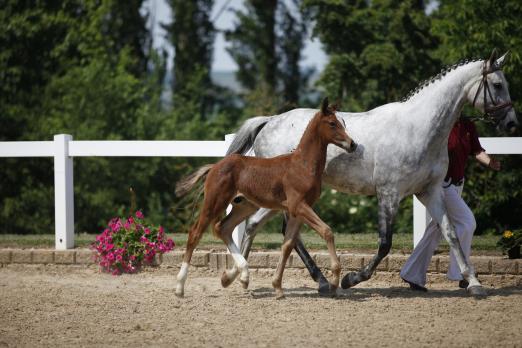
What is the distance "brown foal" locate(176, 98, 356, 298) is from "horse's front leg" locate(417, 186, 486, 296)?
3.62ft

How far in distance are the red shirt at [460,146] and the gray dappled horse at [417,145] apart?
13.8 inches

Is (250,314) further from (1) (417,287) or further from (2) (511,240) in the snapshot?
(2) (511,240)

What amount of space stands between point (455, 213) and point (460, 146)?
0.70 m

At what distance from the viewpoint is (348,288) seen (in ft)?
27.7

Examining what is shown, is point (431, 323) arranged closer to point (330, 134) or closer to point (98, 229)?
point (330, 134)

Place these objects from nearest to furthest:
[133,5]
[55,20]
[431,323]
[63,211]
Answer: [431,323] < [63,211] < [55,20] < [133,5]

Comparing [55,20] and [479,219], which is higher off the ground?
[55,20]

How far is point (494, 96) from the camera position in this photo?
789 cm

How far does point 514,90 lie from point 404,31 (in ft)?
11.9

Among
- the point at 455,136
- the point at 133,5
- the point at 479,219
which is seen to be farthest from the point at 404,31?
the point at 133,5

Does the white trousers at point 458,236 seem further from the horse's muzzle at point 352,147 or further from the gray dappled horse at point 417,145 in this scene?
the horse's muzzle at point 352,147

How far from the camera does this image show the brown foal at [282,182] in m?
7.61

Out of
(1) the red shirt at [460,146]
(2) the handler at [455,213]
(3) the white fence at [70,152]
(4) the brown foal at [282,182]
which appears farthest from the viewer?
(3) the white fence at [70,152]

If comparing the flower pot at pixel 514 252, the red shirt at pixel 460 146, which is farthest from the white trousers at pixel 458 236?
the flower pot at pixel 514 252
